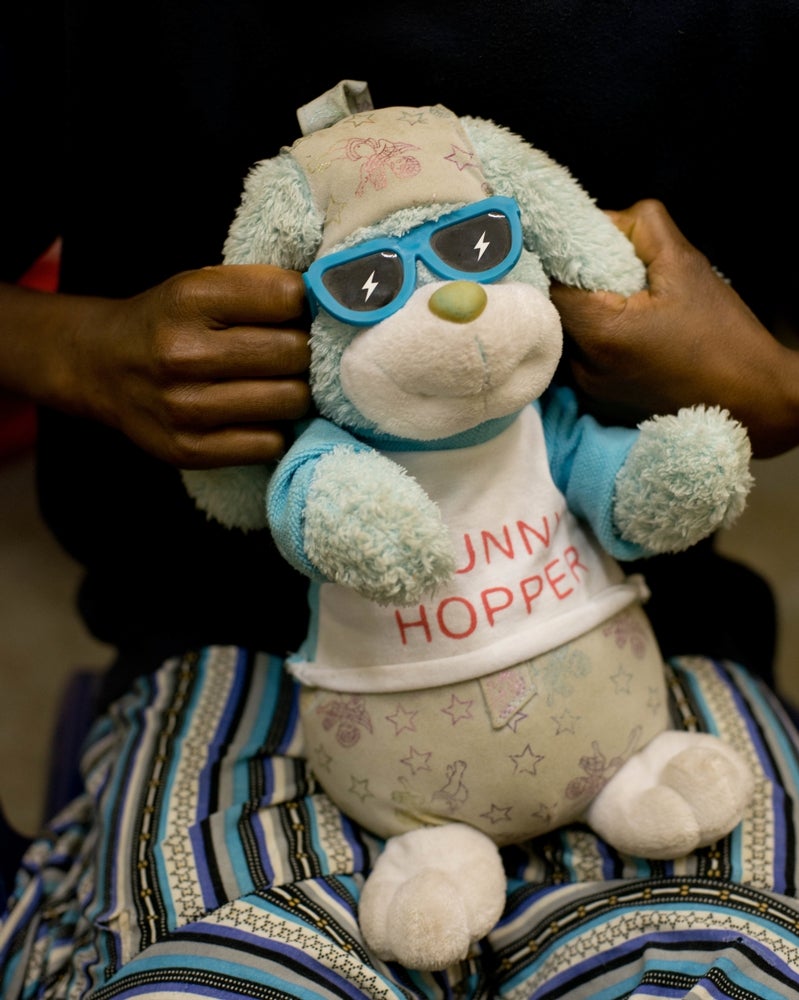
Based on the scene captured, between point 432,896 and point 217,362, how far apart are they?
328 mm

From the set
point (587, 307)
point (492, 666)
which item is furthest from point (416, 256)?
point (492, 666)

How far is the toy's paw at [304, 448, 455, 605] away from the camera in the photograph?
0.47 m

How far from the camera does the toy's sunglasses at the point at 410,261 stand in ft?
1.61

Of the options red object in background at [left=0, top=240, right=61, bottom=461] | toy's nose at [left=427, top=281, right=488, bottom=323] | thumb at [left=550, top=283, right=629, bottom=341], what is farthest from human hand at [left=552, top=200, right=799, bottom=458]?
red object in background at [left=0, top=240, right=61, bottom=461]

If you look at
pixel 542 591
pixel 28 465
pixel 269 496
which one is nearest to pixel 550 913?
pixel 542 591

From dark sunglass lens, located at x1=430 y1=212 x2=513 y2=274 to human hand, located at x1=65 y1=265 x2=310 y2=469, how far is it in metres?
0.08

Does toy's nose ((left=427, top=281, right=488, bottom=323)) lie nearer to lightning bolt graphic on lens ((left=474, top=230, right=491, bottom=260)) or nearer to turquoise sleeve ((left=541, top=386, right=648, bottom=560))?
lightning bolt graphic on lens ((left=474, top=230, right=491, bottom=260))

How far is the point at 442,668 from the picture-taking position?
549mm

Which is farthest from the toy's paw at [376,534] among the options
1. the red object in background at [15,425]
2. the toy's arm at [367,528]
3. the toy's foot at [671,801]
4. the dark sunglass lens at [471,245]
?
the red object in background at [15,425]

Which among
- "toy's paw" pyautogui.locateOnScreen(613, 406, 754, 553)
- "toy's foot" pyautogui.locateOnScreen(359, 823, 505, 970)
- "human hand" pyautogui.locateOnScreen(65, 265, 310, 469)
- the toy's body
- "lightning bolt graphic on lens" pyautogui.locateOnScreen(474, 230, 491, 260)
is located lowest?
"toy's foot" pyautogui.locateOnScreen(359, 823, 505, 970)

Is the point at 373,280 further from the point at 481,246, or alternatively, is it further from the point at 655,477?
the point at 655,477

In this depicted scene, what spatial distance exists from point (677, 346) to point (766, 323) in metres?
0.20

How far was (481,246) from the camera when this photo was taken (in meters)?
0.50

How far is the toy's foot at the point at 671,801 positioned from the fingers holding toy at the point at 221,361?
0.30 metres
